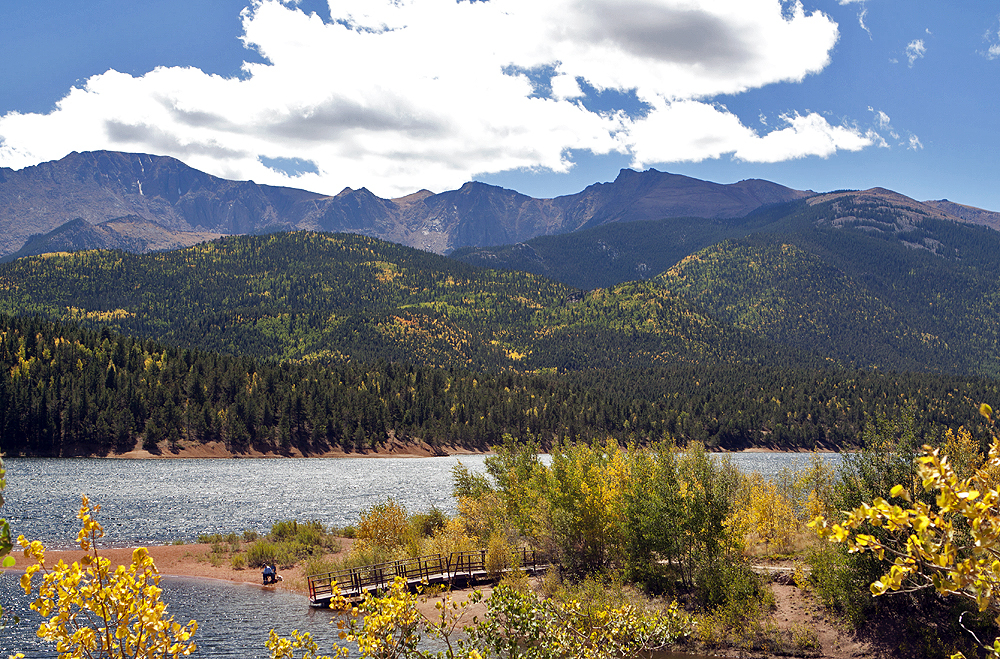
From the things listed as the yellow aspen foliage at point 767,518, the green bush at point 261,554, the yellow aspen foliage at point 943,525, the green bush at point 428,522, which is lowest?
the green bush at point 261,554

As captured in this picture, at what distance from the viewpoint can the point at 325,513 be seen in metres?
95.3

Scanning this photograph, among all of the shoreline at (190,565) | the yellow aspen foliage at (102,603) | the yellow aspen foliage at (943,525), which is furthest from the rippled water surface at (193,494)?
the yellow aspen foliage at (943,525)

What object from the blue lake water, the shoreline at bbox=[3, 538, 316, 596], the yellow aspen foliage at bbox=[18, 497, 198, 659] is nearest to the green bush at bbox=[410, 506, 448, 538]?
the shoreline at bbox=[3, 538, 316, 596]

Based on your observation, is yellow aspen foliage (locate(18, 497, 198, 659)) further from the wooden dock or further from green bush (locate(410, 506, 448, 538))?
green bush (locate(410, 506, 448, 538))

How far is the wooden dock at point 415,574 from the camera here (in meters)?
53.6

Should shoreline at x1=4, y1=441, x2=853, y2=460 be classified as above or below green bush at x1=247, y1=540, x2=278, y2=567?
below

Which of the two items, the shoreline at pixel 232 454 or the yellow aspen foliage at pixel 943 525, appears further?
the shoreline at pixel 232 454

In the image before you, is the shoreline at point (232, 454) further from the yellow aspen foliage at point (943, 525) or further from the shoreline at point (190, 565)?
the yellow aspen foliage at point (943, 525)

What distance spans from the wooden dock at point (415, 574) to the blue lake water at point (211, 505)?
2321mm

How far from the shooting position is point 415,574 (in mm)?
56844

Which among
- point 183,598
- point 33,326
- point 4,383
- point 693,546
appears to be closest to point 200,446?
point 4,383

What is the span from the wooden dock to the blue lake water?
2321 mm

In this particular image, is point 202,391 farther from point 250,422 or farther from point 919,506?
point 919,506

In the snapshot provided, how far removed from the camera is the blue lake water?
4788 cm
